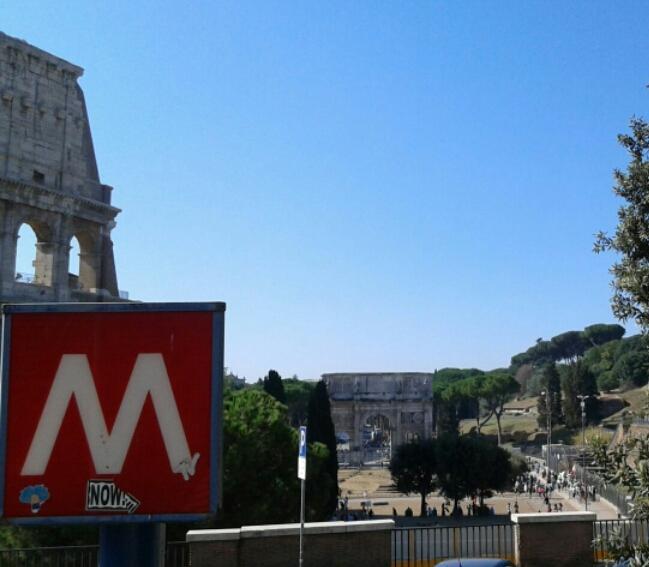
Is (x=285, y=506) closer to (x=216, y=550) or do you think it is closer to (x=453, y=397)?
(x=216, y=550)

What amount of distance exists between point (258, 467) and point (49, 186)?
679 inches

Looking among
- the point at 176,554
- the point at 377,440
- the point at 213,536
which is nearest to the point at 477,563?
the point at 213,536

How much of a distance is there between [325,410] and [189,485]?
44113 mm

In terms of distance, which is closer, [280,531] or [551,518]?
[280,531]

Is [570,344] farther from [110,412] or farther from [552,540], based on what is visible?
[110,412]

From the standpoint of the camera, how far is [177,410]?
4816 millimetres

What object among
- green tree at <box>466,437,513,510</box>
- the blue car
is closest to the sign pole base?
the blue car

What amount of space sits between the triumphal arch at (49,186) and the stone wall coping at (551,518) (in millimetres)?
22850

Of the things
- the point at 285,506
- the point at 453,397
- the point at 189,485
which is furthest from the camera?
the point at 453,397

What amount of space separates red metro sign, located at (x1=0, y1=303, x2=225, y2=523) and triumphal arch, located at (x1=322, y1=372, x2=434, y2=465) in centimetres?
8683

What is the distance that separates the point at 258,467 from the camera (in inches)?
906

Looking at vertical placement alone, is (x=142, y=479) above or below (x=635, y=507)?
above

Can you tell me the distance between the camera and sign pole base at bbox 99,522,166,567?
496 cm

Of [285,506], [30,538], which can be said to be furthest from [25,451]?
[285,506]
